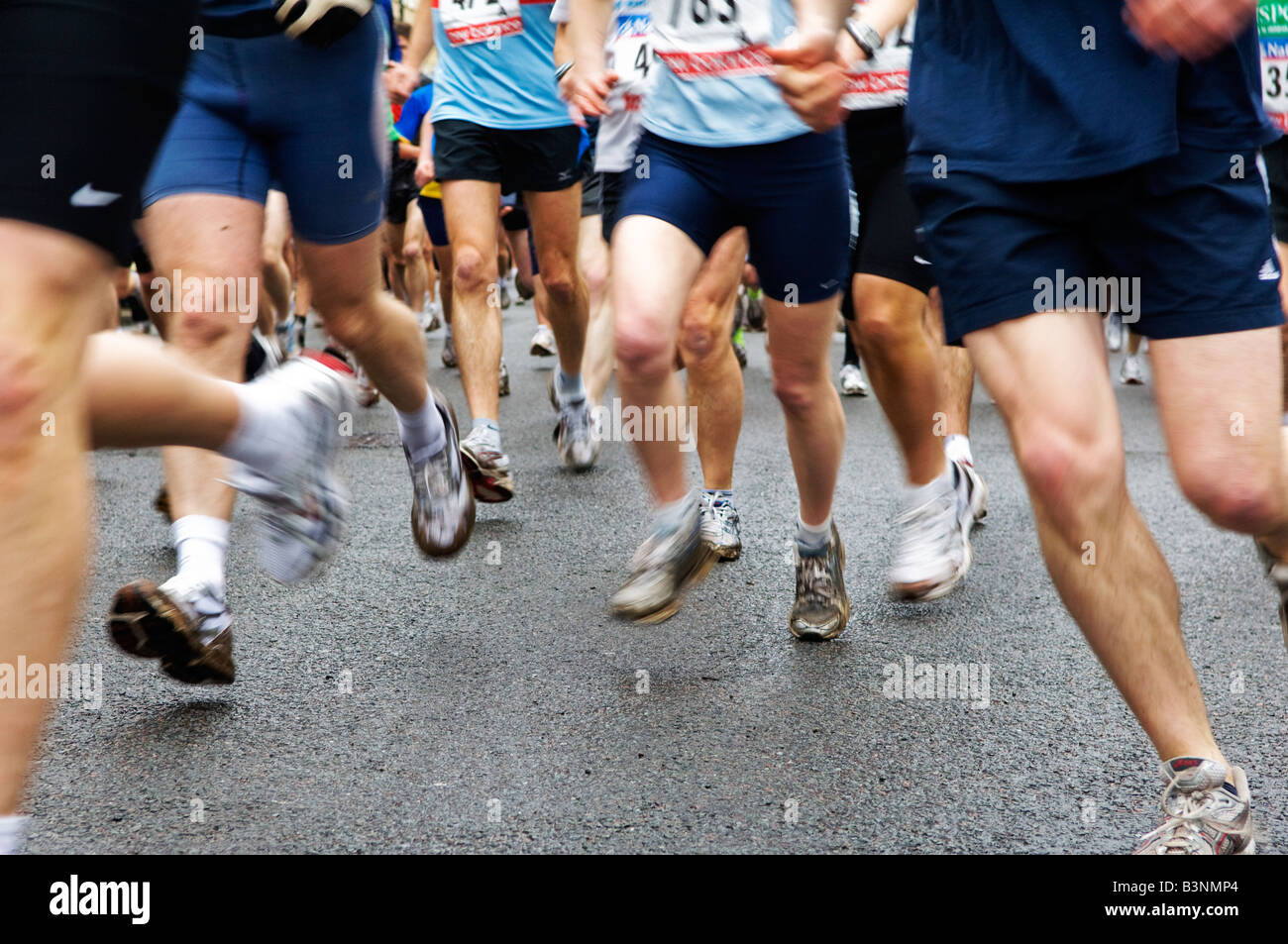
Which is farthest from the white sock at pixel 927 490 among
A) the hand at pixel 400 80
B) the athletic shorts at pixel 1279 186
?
the hand at pixel 400 80

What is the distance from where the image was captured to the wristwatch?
10.1 ft

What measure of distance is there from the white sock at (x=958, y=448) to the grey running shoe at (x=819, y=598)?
1213 mm

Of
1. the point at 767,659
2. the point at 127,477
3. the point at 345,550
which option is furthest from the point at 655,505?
the point at 127,477

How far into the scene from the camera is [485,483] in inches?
189

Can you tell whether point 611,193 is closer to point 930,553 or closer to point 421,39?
point 421,39

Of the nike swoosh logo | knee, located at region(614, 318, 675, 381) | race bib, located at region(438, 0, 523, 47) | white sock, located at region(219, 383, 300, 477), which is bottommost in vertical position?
white sock, located at region(219, 383, 300, 477)

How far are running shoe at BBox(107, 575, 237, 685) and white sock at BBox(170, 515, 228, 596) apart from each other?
3 centimetres

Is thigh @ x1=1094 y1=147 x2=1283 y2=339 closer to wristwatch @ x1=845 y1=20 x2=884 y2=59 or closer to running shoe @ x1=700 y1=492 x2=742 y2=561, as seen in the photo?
wristwatch @ x1=845 y1=20 x2=884 y2=59

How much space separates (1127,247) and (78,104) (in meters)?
1.50

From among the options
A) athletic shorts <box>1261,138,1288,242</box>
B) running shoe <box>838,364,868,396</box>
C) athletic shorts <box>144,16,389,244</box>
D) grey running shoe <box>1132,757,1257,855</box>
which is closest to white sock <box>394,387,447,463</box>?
athletic shorts <box>144,16,389,244</box>

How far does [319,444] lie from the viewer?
2.72 m

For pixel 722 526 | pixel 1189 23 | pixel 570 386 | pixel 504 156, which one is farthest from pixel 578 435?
pixel 1189 23

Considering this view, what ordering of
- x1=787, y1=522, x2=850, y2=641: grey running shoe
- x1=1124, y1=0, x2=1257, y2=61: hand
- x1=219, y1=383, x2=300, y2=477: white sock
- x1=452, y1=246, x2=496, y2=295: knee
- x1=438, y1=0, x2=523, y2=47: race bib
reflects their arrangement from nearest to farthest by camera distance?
1. x1=1124, y1=0, x2=1257, y2=61: hand
2. x1=219, y1=383, x2=300, y2=477: white sock
3. x1=787, y1=522, x2=850, y2=641: grey running shoe
4. x1=452, y1=246, x2=496, y2=295: knee
5. x1=438, y1=0, x2=523, y2=47: race bib
